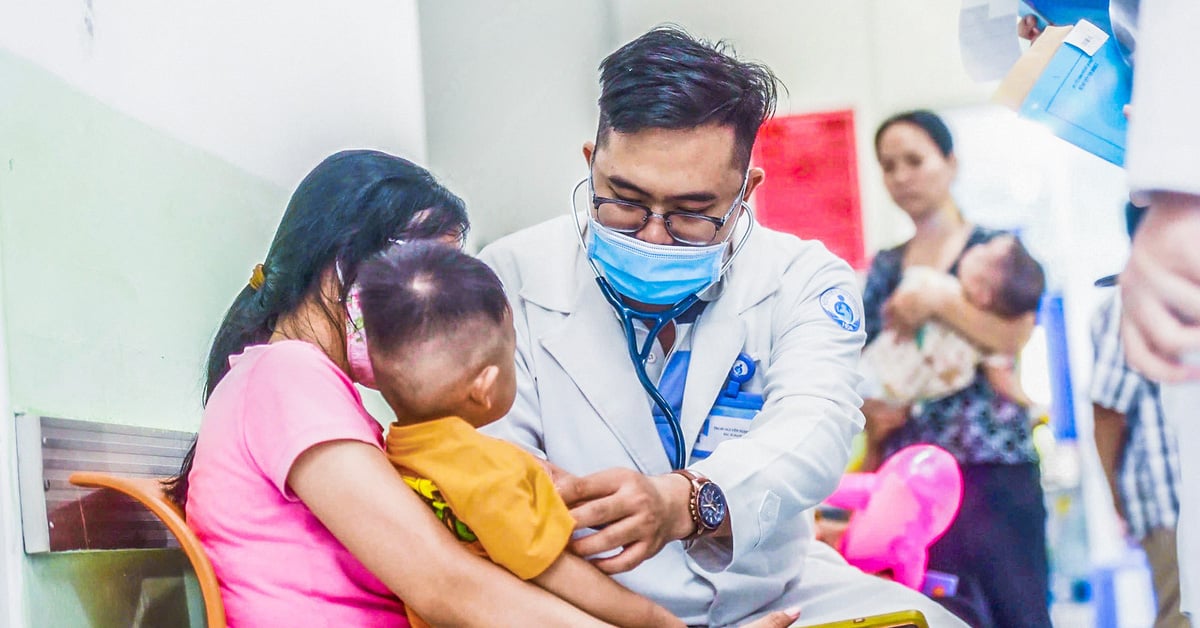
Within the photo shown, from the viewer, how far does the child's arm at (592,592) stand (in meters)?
1.32

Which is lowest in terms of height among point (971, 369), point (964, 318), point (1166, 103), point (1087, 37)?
point (971, 369)

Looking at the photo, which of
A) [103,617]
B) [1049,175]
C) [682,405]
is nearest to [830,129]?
[1049,175]

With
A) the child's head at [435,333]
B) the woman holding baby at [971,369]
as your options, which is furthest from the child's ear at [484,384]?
the woman holding baby at [971,369]

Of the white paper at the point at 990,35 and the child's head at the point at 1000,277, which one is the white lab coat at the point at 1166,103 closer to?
the white paper at the point at 990,35

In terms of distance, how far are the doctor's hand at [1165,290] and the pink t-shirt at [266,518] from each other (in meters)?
0.84

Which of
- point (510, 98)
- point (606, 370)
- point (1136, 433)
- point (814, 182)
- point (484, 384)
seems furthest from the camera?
point (1136, 433)

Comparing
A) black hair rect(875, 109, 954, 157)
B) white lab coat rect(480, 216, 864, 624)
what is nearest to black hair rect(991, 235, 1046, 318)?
black hair rect(875, 109, 954, 157)

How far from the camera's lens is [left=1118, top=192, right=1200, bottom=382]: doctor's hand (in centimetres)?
78

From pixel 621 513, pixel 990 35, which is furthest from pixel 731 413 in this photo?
pixel 990 35

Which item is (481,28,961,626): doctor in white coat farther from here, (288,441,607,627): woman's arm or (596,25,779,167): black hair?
(288,441,607,627): woman's arm

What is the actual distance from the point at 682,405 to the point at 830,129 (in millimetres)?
902

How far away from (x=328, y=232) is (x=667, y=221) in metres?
0.51

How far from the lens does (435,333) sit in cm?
132

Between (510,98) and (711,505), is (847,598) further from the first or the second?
(510,98)
